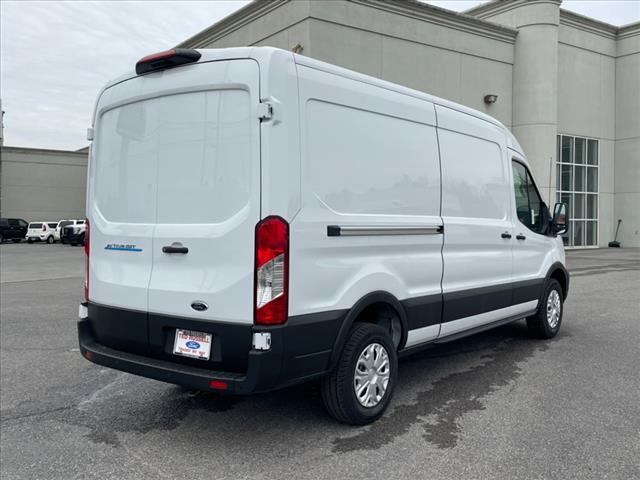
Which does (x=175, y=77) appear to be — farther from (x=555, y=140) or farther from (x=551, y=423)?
(x=555, y=140)

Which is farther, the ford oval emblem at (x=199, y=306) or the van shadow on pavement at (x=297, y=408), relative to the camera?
the van shadow on pavement at (x=297, y=408)

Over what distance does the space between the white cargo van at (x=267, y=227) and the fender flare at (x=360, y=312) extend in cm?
1

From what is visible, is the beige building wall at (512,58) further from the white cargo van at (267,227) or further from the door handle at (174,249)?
the door handle at (174,249)

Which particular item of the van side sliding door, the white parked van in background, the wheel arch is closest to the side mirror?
the wheel arch

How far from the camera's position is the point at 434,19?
65.4 ft

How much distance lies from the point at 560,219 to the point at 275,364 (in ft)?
15.0

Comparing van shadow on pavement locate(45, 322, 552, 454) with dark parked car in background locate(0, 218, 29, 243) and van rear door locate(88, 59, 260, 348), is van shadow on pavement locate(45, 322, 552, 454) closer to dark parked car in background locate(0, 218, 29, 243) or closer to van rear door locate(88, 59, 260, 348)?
van rear door locate(88, 59, 260, 348)

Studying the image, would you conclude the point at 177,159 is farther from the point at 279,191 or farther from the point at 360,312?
the point at 360,312

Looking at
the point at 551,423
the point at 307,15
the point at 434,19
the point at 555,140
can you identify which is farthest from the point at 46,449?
the point at 555,140

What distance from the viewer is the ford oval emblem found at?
3504mm

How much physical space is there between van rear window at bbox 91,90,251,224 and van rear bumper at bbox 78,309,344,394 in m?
0.83

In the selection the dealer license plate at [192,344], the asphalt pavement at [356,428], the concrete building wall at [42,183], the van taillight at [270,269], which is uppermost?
the concrete building wall at [42,183]

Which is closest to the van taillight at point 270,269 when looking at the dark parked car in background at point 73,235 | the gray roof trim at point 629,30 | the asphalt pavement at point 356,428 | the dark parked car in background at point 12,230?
the asphalt pavement at point 356,428

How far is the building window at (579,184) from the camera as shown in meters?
24.6
